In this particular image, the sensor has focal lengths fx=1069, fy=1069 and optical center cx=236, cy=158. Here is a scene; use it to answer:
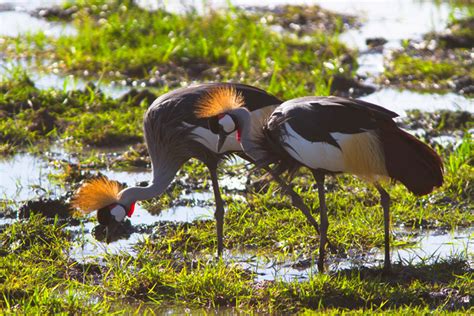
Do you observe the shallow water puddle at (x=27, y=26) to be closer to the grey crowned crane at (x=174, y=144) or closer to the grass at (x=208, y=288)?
the grey crowned crane at (x=174, y=144)

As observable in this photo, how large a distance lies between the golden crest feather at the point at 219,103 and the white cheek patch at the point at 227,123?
0.05 meters

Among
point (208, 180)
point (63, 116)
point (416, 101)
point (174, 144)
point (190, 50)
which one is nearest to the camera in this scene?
point (174, 144)

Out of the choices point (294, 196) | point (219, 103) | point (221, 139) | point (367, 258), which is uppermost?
point (219, 103)

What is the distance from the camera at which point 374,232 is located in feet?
22.6

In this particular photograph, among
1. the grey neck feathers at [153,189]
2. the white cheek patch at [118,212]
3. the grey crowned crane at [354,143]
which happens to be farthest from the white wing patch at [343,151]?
the white cheek patch at [118,212]

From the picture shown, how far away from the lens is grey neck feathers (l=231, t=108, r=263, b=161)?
250 inches

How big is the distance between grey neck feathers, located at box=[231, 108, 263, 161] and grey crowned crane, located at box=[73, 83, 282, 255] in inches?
4.4

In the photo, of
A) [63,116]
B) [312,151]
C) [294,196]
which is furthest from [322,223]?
[63,116]

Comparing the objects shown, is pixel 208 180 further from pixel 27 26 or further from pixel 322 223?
pixel 27 26

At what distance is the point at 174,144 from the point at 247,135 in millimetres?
568

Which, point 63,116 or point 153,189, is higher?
point 153,189

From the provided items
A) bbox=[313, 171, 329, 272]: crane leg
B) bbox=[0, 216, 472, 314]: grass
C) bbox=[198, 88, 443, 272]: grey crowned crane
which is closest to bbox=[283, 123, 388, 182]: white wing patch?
bbox=[198, 88, 443, 272]: grey crowned crane

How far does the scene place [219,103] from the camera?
6.39 m

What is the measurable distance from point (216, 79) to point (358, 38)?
234 cm
